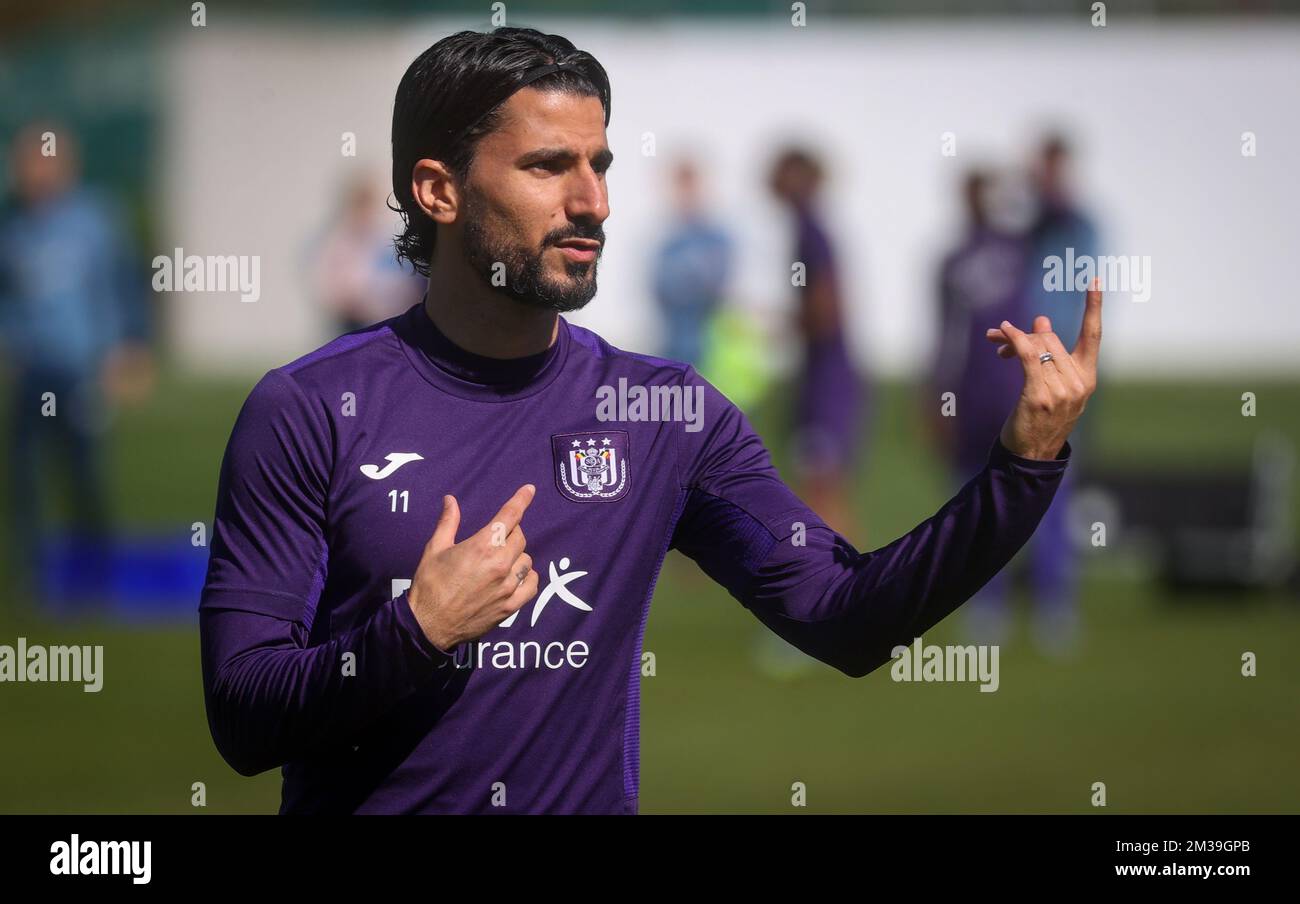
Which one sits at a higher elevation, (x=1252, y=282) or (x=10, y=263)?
(x=1252, y=282)

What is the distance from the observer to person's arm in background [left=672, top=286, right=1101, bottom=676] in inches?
111

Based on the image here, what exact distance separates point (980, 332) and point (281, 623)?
7.61m

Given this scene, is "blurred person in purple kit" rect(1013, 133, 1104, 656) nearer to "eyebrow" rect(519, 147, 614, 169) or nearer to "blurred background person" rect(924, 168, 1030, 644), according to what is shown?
"blurred background person" rect(924, 168, 1030, 644)

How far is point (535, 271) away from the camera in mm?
3010

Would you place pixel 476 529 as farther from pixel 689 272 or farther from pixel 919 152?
pixel 919 152

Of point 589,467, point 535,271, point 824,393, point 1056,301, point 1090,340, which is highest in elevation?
point 1056,301

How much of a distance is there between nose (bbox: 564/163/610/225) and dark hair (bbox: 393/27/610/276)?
0.14m

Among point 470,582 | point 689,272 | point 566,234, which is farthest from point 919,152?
point 470,582

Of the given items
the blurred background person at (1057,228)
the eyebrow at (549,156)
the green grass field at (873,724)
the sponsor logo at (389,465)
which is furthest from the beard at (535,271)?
the blurred background person at (1057,228)

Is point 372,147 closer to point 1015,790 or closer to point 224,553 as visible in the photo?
point 1015,790

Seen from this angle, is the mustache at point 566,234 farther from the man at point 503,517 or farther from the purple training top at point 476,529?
the purple training top at point 476,529
